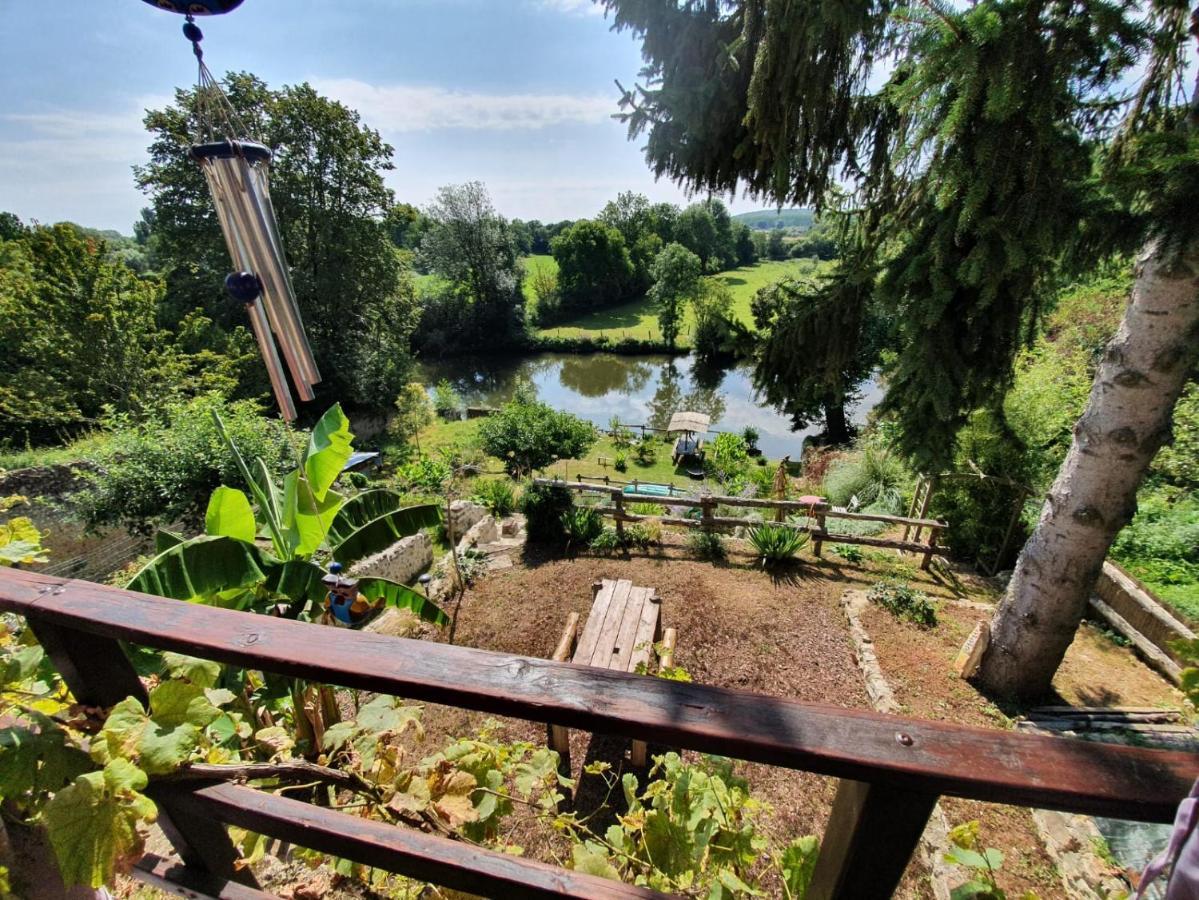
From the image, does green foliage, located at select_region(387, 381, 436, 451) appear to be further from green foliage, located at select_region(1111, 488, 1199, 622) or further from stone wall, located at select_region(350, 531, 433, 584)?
green foliage, located at select_region(1111, 488, 1199, 622)

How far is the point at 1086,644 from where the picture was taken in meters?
5.75

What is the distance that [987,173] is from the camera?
337 centimetres

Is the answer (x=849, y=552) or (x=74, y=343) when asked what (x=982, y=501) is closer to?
(x=849, y=552)

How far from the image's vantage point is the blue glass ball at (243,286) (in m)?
2.31

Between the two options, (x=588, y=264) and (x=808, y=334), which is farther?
(x=588, y=264)

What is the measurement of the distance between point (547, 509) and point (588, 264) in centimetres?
4397

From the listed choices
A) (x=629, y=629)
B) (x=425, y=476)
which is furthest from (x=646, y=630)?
(x=425, y=476)

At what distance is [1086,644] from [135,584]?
8554 millimetres

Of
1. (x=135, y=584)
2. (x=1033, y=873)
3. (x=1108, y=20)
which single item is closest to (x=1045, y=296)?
(x=1108, y=20)

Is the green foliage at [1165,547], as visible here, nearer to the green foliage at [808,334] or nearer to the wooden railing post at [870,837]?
the green foliage at [808,334]

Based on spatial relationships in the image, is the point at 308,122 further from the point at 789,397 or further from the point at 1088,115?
the point at 1088,115

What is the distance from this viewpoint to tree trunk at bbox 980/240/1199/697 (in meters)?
3.58

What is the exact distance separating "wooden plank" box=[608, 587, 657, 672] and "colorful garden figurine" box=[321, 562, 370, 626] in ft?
8.05

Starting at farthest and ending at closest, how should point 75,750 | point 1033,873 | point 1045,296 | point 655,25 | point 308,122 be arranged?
1. point 308,122
2. point 655,25
3. point 1045,296
4. point 1033,873
5. point 75,750
